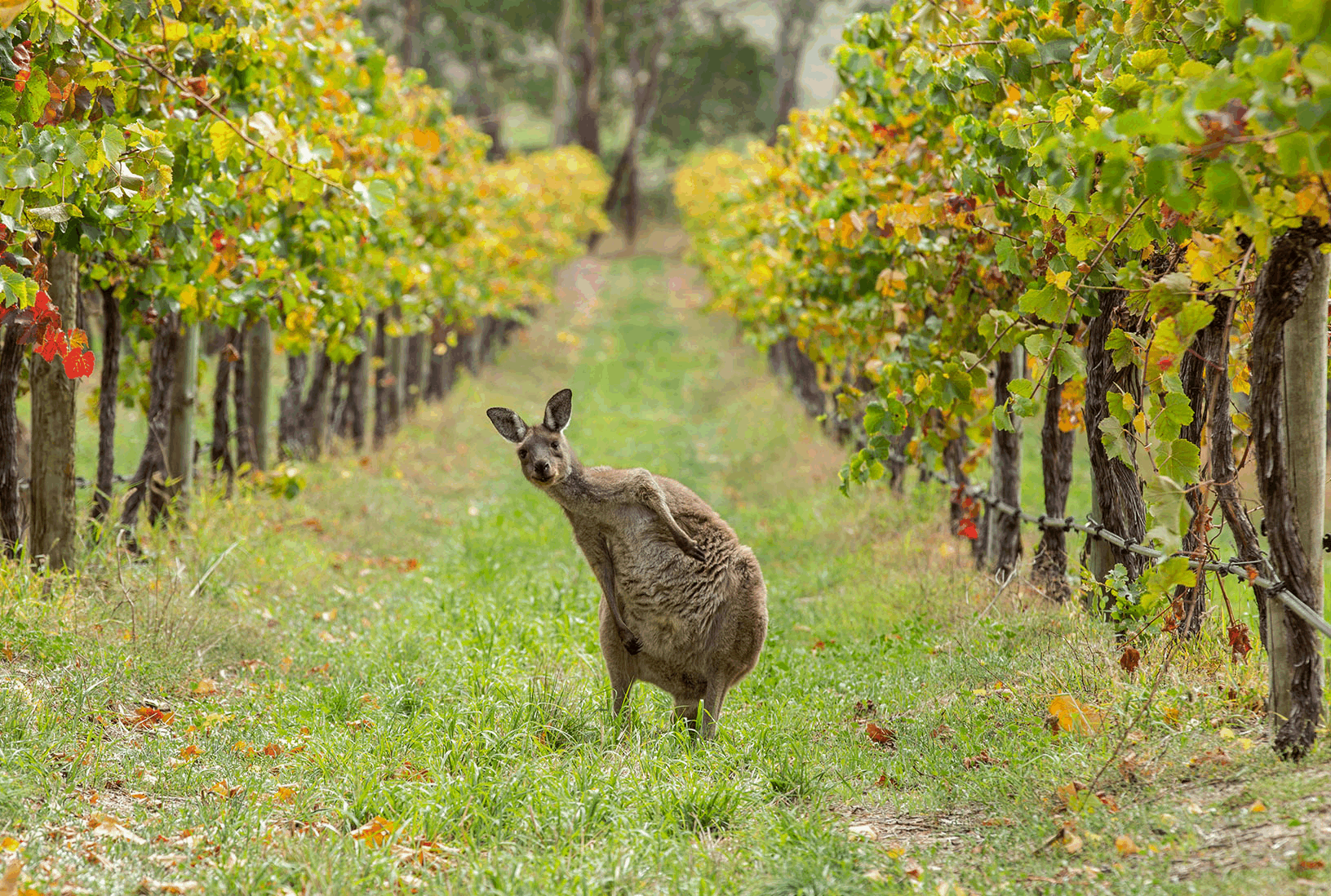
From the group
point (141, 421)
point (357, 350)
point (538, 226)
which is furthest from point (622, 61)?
point (357, 350)

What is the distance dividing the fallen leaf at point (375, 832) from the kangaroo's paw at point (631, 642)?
5.51 feet

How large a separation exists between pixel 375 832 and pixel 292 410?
10845mm

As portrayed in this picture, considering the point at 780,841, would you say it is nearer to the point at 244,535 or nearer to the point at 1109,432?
the point at 1109,432

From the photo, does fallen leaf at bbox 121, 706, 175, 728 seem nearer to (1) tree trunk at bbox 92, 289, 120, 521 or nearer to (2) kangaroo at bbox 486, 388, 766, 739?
(2) kangaroo at bbox 486, 388, 766, 739

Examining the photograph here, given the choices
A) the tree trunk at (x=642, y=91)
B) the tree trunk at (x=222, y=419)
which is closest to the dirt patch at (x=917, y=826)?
the tree trunk at (x=222, y=419)

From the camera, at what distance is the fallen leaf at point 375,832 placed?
4366mm

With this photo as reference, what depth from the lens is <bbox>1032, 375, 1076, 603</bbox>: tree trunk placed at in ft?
24.6

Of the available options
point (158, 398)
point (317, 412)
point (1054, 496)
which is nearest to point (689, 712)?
Result: point (1054, 496)

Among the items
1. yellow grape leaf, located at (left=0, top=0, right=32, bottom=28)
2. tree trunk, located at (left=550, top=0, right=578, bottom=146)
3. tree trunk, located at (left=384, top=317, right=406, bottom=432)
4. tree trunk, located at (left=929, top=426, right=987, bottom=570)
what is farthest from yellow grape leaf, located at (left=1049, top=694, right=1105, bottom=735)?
tree trunk, located at (left=550, top=0, right=578, bottom=146)

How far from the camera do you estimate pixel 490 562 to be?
10.2 m

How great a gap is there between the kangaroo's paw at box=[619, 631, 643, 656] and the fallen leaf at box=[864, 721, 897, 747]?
1.27m

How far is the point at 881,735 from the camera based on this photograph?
229 inches

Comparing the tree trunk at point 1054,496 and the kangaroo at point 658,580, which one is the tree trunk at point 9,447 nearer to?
the kangaroo at point 658,580

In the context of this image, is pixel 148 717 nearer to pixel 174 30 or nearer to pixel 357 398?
pixel 174 30
